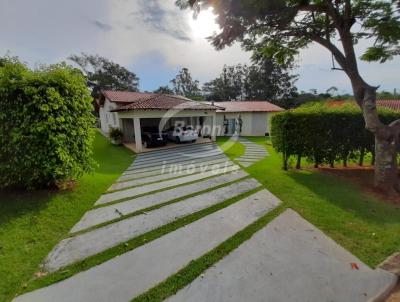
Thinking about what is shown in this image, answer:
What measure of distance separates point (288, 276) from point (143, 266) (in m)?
2.05

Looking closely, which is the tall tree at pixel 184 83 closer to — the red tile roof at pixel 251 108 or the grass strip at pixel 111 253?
the red tile roof at pixel 251 108

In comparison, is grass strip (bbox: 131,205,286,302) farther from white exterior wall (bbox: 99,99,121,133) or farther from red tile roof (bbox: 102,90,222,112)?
white exterior wall (bbox: 99,99,121,133)

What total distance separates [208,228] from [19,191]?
485cm

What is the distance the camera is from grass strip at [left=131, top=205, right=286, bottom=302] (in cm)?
274

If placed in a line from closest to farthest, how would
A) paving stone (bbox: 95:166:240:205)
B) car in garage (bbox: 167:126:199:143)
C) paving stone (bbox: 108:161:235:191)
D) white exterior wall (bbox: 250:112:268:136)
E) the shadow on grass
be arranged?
the shadow on grass < paving stone (bbox: 95:166:240:205) < paving stone (bbox: 108:161:235:191) < car in garage (bbox: 167:126:199:143) < white exterior wall (bbox: 250:112:268:136)

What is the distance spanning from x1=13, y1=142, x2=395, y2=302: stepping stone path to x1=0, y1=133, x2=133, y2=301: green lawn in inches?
9.0

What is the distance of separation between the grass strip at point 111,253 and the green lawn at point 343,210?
221 centimetres

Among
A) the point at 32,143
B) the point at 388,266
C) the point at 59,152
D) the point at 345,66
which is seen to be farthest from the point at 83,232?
the point at 345,66

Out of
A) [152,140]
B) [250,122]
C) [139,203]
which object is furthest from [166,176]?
[250,122]

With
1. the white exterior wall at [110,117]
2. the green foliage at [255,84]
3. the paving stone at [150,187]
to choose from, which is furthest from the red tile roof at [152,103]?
the green foliage at [255,84]

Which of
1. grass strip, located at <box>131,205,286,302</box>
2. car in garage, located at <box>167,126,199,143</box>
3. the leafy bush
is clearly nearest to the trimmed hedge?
grass strip, located at <box>131,205,286,302</box>

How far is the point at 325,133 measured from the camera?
8297mm

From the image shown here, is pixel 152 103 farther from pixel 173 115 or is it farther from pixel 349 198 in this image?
pixel 349 198

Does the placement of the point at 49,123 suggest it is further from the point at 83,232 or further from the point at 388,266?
the point at 388,266
